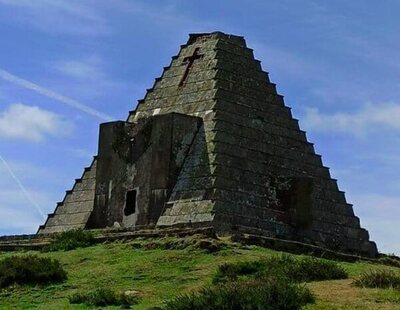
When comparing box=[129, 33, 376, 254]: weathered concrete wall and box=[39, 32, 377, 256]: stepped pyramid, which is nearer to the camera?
box=[129, 33, 376, 254]: weathered concrete wall

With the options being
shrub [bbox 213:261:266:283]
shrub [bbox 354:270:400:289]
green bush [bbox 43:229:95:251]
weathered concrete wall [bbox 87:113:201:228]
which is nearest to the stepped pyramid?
weathered concrete wall [bbox 87:113:201:228]

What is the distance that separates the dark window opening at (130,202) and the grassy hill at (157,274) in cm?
391

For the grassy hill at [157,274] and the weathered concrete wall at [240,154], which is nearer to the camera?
the grassy hill at [157,274]

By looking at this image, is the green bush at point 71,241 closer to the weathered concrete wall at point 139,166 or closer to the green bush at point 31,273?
the weathered concrete wall at point 139,166

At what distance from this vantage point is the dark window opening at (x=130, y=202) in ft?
91.8

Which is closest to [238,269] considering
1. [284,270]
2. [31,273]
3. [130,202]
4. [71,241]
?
[284,270]

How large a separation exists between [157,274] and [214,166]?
7.19 m

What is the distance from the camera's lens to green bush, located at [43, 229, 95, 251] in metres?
24.5

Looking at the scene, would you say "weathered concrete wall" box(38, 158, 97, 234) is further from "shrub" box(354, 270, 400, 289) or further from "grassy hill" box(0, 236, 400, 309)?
"shrub" box(354, 270, 400, 289)

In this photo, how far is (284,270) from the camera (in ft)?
61.3

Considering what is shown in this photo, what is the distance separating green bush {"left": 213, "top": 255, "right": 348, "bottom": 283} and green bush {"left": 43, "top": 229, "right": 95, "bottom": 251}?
632 cm

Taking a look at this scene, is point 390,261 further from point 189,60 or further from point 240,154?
point 189,60

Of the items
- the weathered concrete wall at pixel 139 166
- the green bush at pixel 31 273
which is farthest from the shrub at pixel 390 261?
the green bush at pixel 31 273

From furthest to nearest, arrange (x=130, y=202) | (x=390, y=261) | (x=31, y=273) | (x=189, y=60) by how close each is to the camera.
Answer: (x=189, y=60) → (x=130, y=202) → (x=390, y=261) → (x=31, y=273)
